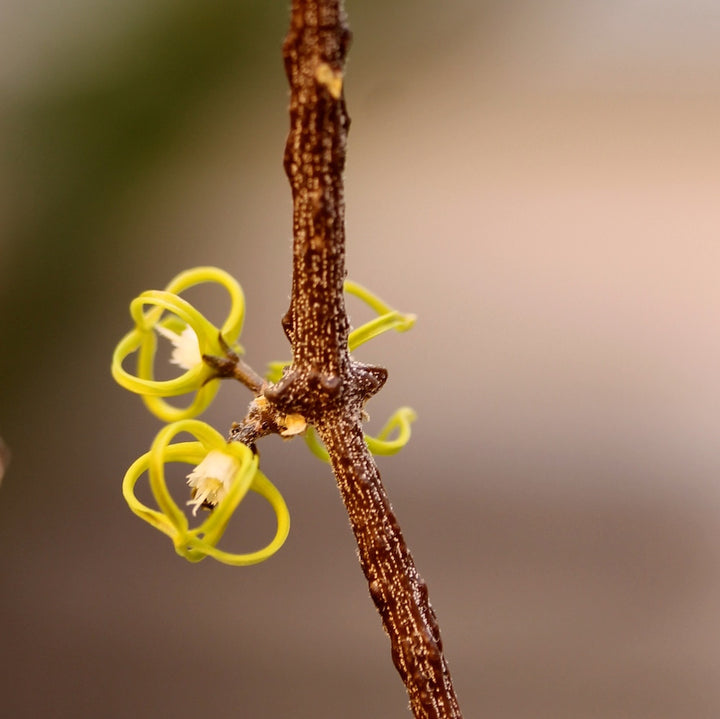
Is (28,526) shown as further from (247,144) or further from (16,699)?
(247,144)

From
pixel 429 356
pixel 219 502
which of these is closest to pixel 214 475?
pixel 219 502

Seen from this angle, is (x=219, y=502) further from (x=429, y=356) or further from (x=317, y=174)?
(x=429, y=356)

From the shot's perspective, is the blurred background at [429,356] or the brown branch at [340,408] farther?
the blurred background at [429,356]

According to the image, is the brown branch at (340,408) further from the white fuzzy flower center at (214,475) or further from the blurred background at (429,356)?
the blurred background at (429,356)

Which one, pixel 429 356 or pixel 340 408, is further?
pixel 429 356

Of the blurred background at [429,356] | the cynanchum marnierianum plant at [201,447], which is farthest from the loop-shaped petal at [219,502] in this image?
the blurred background at [429,356]

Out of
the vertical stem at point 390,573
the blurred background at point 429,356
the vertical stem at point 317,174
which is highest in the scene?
the blurred background at point 429,356

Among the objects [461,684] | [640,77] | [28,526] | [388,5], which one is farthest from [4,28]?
[461,684]
